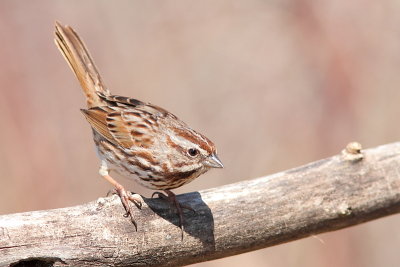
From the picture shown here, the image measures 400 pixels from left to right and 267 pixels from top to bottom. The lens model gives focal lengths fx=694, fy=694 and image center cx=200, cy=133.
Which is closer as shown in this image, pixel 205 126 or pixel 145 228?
pixel 145 228

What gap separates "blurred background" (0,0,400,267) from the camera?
22.4ft

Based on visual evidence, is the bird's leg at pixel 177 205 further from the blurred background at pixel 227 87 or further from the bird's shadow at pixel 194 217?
the blurred background at pixel 227 87

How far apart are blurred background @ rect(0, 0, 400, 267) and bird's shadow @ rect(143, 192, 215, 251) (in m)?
2.74

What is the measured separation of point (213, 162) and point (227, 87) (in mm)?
3648

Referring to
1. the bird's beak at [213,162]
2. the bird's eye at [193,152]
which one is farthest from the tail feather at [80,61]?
the bird's beak at [213,162]

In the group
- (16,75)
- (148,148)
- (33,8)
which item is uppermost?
(33,8)

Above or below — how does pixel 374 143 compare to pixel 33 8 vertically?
below

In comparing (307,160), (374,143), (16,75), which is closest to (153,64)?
(16,75)

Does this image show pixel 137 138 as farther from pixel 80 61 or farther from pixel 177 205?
pixel 80 61

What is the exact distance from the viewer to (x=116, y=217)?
13.2 ft

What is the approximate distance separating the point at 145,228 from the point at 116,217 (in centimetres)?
19

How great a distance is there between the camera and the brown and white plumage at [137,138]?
4480 millimetres

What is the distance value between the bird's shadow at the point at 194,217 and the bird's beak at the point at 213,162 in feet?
0.75

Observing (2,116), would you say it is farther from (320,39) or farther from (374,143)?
(374,143)
